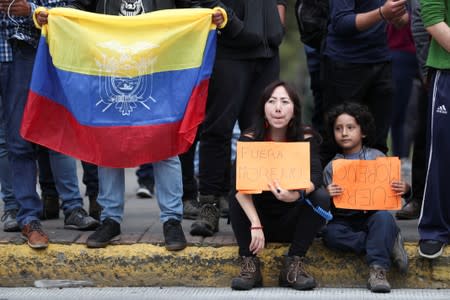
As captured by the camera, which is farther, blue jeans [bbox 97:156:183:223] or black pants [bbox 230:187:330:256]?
blue jeans [bbox 97:156:183:223]

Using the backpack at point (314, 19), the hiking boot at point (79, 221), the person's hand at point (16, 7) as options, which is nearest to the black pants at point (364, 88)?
the backpack at point (314, 19)

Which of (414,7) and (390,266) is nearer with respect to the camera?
(390,266)

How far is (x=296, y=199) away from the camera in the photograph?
5.88 m

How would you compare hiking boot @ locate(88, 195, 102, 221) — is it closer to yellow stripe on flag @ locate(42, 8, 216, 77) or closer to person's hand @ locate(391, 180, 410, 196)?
yellow stripe on flag @ locate(42, 8, 216, 77)

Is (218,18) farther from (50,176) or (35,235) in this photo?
(50,176)

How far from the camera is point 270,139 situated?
240 inches

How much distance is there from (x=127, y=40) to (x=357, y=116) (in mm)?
1453

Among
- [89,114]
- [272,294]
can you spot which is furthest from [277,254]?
[89,114]

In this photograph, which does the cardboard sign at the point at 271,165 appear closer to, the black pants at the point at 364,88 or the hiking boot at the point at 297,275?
the hiking boot at the point at 297,275

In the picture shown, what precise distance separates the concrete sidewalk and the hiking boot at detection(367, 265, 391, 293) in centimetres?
20

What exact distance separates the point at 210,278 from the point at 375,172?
116 centimetres

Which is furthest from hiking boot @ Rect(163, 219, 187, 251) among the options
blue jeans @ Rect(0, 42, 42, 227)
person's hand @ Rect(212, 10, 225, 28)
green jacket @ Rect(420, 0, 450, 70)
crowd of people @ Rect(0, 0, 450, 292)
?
green jacket @ Rect(420, 0, 450, 70)

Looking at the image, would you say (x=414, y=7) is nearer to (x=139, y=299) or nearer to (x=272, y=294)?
(x=272, y=294)

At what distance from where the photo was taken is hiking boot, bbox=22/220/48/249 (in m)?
6.21
